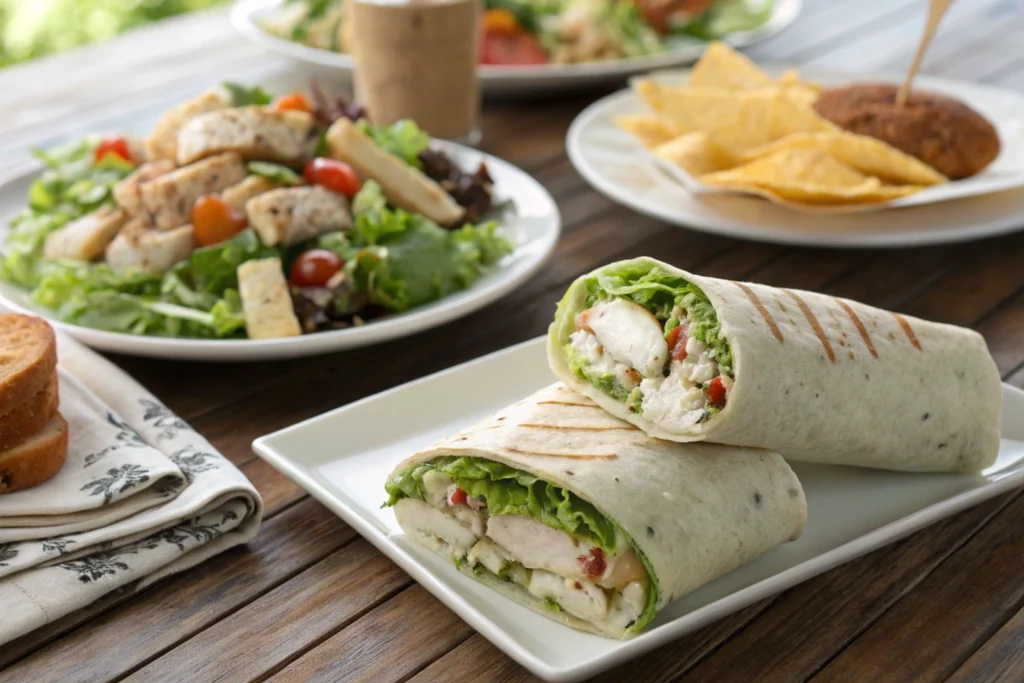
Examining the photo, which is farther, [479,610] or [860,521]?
[860,521]

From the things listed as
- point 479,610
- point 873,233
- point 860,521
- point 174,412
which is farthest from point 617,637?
point 873,233

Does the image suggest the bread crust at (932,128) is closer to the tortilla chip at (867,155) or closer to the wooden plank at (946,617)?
the tortilla chip at (867,155)

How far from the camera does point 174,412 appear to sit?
2.42 meters

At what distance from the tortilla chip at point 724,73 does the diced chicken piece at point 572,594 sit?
2274 mm

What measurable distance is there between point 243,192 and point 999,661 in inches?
77.6

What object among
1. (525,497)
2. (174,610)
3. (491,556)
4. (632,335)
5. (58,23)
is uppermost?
(632,335)

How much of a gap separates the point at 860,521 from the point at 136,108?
125 inches

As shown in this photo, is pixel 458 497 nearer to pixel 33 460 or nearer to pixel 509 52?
pixel 33 460

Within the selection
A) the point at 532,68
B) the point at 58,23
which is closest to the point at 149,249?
the point at 532,68

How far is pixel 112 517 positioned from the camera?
1914 mm

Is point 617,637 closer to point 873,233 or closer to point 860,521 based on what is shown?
point 860,521

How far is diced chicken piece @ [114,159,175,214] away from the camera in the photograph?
284cm

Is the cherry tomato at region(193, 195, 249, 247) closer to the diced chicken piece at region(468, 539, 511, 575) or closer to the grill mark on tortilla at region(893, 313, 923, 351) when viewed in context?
the diced chicken piece at region(468, 539, 511, 575)

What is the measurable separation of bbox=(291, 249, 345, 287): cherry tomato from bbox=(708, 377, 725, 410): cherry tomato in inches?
44.8
